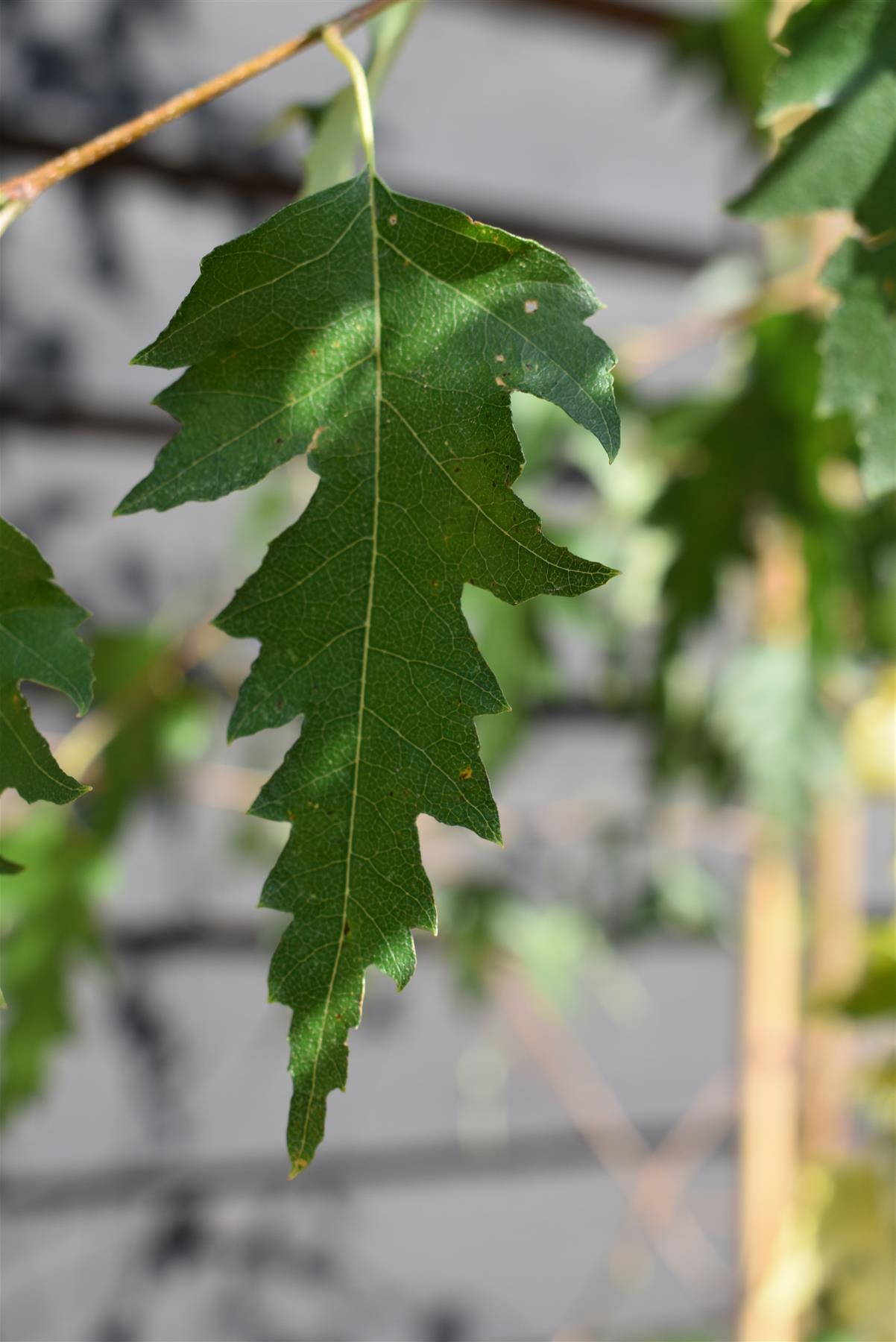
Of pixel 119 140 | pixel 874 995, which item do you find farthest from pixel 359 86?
pixel 874 995

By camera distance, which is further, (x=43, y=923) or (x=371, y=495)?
(x=43, y=923)

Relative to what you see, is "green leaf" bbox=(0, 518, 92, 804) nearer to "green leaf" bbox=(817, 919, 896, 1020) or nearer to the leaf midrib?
the leaf midrib

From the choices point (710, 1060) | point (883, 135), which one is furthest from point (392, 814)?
point (710, 1060)

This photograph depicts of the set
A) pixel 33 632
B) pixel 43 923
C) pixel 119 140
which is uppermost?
pixel 119 140

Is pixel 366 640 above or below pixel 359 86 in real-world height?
below

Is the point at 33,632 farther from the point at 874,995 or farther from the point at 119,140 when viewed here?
the point at 874,995

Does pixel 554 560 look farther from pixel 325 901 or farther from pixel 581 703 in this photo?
pixel 581 703

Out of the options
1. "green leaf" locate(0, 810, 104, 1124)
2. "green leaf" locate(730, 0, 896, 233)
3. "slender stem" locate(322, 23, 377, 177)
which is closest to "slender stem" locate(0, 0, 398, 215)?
"slender stem" locate(322, 23, 377, 177)
